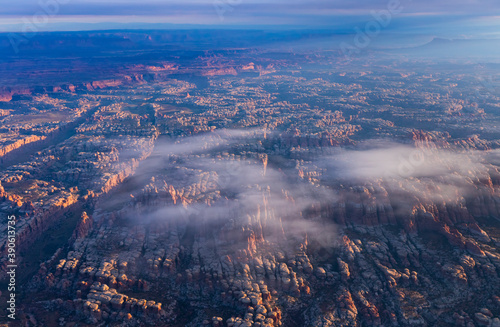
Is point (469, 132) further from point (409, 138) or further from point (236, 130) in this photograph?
point (236, 130)

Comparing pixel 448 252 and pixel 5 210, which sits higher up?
pixel 5 210

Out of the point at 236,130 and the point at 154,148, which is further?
the point at 236,130

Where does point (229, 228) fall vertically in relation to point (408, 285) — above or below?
above

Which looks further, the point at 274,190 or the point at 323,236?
the point at 274,190

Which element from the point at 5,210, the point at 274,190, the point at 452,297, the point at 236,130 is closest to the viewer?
the point at 452,297

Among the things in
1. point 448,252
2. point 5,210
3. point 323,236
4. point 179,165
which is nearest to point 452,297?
point 448,252

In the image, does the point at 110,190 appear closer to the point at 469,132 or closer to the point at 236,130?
the point at 236,130

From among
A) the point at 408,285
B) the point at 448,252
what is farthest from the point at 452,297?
the point at 448,252

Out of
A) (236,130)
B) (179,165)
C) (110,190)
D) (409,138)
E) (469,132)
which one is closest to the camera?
(110,190)

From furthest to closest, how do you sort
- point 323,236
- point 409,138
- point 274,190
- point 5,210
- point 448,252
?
point 409,138 < point 274,190 < point 5,210 < point 323,236 < point 448,252
